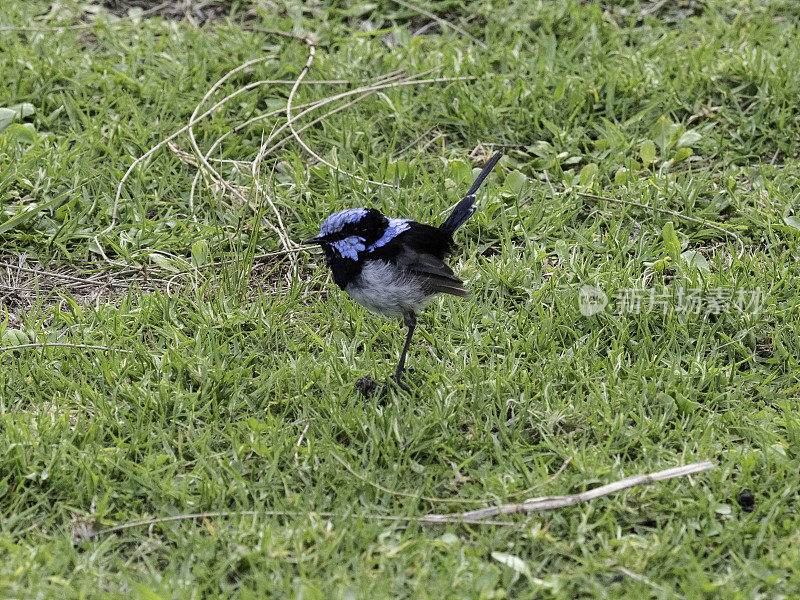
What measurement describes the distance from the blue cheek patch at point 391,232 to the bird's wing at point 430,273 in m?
0.10

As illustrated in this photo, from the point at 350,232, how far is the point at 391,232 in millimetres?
222

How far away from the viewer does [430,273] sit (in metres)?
4.19

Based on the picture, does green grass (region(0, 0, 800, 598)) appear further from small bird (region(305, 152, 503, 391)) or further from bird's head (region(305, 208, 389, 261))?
bird's head (region(305, 208, 389, 261))

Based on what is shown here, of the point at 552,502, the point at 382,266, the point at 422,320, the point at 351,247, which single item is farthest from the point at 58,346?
the point at 552,502

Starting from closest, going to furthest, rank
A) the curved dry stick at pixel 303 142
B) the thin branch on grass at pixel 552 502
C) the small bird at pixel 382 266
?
the thin branch on grass at pixel 552 502 → the small bird at pixel 382 266 → the curved dry stick at pixel 303 142

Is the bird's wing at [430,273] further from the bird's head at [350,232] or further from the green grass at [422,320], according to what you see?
the green grass at [422,320]

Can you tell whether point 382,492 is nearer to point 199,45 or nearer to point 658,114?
point 658,114

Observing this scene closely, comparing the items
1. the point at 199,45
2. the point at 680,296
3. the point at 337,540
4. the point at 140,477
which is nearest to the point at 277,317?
the point at 140,477

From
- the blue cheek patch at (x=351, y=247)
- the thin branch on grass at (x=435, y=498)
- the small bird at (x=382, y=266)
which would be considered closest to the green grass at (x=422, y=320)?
the thin branch on grass at (x=435, y=498)

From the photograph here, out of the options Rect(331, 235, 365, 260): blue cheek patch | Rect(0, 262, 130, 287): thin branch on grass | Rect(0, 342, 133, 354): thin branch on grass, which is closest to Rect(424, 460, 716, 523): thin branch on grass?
Rect(331, 235, 365, 260): blue cheek patch

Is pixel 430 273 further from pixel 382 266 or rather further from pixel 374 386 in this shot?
pixel 374 386

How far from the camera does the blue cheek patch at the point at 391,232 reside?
418cm

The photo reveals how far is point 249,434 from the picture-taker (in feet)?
12.9

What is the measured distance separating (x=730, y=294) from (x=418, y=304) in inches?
67.6
